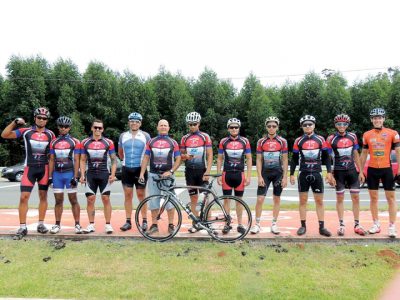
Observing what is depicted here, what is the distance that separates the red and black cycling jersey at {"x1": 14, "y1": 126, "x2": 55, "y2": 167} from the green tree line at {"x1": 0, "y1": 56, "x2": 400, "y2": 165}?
26.7 metres

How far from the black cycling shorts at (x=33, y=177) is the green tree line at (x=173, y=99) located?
2670 centimetres

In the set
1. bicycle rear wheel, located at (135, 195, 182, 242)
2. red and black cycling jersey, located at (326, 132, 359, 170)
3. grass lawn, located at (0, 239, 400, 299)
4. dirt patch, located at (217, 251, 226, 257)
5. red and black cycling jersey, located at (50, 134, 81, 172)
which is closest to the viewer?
grass lawn, located at (0, 239, 400, 299)

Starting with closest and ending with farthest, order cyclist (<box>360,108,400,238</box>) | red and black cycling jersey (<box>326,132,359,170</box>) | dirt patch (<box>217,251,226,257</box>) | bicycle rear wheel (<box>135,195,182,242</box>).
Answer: dirt patch (<box>217,251,226,257</box>) → bicycle rear wheel (<box>135,195,182,242</box>) → cyclist (<box>360,108,400,238</box>) → red and black cycling jersey (<box>326,132,359,170</box>)

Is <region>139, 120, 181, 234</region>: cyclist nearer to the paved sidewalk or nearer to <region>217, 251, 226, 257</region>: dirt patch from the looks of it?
the paved sidewalk

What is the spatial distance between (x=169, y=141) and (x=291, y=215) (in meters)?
4.33

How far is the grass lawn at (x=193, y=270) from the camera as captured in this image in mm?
4785

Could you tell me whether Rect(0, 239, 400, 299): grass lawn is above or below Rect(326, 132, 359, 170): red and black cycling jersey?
below

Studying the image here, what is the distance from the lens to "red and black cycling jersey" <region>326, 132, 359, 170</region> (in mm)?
7594

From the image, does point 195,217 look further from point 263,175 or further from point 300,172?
point 300,172

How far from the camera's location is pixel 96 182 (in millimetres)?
7766

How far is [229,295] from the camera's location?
15.4 ft

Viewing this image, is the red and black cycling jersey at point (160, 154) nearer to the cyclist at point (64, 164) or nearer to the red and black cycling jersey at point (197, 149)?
the red and black cycling jersey at point (197, 149)

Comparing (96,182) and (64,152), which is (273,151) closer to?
(96,182)

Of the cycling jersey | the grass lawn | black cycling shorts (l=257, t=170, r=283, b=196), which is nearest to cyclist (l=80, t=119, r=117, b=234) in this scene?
the cycling jersey
